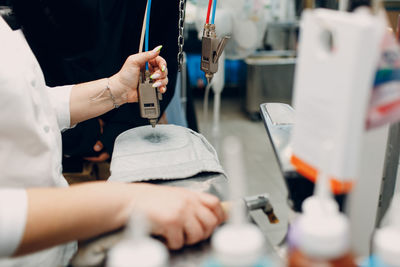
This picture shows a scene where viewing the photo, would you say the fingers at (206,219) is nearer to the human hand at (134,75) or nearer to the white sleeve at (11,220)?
the white sleeve at (11,220)

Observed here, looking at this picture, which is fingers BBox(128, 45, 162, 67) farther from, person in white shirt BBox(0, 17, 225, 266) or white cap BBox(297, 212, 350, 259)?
white cap BBox(297, 212, 350, 259)

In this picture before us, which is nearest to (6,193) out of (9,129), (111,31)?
(9,129)

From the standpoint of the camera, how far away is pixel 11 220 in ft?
1.61

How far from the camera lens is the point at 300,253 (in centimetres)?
39

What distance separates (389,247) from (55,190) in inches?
16.9

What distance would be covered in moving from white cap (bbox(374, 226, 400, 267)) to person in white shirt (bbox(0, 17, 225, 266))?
25 centimetres

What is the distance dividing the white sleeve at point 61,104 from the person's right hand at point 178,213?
1.65 ft

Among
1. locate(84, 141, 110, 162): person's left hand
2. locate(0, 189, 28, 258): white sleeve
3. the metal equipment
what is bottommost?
locate(84, 141, 110, 162): person's left hand

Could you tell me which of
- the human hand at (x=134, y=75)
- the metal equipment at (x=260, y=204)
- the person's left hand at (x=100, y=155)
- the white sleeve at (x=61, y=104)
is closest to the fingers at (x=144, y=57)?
the human hand at (x=134, y=75)

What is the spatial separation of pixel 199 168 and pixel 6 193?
1.19ft

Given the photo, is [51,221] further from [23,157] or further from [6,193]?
[23,157]

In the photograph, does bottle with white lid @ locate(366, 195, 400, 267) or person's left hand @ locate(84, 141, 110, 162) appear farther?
person's left hand @ locate(84, 141, 110, 162)

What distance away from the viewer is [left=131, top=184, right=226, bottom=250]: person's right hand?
1.74 feet

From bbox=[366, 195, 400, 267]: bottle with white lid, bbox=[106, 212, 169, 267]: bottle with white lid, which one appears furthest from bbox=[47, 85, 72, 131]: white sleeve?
bbox=[366, 195, 400, 267]: bottle with white lid
